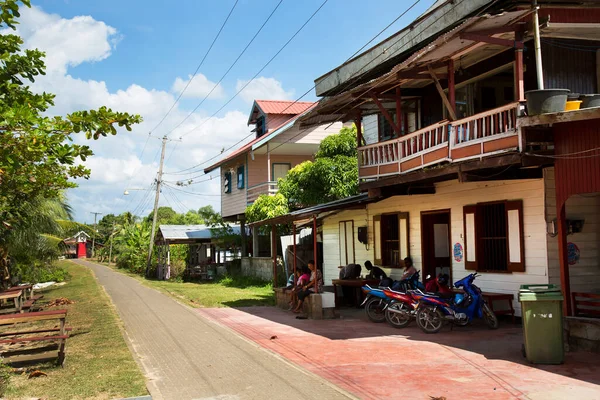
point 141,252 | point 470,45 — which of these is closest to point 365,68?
point 470,45

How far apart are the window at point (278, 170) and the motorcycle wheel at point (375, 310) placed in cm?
1670

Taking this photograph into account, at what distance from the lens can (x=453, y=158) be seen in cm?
1185

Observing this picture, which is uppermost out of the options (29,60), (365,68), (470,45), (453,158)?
(365,68)

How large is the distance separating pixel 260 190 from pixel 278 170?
2328mm

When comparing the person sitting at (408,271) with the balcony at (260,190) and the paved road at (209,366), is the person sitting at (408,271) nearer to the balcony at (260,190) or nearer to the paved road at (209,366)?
the paved road at (209,366)

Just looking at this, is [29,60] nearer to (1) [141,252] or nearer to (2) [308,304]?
(2) [308,304]

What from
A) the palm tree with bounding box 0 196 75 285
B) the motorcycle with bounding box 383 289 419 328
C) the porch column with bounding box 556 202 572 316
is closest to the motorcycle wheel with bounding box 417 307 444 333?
the motorcycle with bounding box 383 289 419 328

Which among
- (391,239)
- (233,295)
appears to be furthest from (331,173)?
(391,239)

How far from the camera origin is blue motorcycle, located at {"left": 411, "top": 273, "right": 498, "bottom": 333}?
11844 mm

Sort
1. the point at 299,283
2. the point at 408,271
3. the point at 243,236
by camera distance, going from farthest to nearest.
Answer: the point at 243,236
the point at 299,283
the point at 408,271

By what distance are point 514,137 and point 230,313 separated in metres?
9.92

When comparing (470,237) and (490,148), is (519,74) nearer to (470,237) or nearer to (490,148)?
(490,148)

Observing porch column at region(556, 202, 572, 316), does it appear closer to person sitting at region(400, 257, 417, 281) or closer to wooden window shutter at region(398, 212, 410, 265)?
person sitting at region(400, 257, 417, 281)

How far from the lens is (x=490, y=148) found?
10.9m
